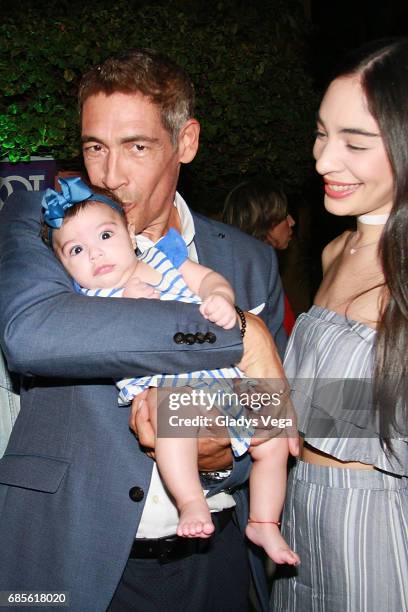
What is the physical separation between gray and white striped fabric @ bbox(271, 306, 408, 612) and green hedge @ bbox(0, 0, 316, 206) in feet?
7.37

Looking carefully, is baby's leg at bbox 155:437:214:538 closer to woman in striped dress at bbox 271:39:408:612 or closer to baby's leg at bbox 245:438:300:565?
baby's leg at bbox 245:438:300:565

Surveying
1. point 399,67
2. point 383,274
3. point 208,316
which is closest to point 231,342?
point 208,316

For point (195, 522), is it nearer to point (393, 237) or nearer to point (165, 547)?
point (165, 547)

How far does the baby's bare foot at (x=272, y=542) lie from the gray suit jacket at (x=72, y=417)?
0.16 meters

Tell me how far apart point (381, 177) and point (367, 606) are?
49.9 inches

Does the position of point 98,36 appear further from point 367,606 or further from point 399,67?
point 367,606

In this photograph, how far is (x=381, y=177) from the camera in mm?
2152

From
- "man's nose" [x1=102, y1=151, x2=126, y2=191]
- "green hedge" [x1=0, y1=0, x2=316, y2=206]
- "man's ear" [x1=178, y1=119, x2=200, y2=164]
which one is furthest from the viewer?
"green hedge" [x1=0, y1=0, x2=316, y2=206]

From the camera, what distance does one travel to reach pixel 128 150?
99.6 inches

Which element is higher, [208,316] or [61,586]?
[208,316]

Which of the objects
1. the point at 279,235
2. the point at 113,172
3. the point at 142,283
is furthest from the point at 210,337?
the point at 279,235

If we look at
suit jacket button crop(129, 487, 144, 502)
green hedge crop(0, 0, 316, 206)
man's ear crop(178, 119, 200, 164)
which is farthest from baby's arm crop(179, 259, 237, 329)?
green hedge crop(0, 0, 316, 206)

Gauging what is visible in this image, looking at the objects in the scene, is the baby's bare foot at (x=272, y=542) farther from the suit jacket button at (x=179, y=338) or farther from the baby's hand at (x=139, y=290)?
the baby's hand at (x=139, y=290)

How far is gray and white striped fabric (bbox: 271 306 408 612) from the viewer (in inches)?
83.4
